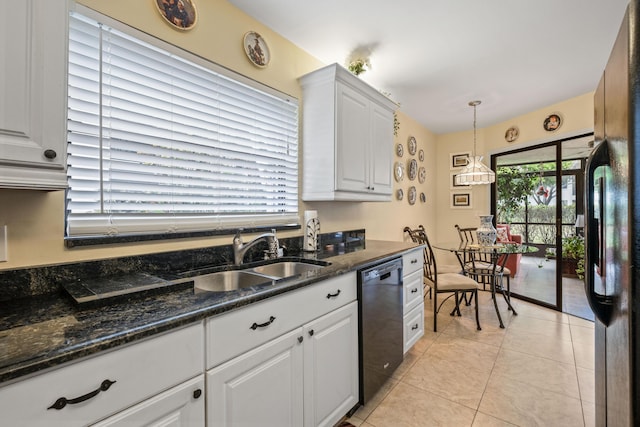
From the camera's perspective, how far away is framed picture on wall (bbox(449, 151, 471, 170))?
4.81m

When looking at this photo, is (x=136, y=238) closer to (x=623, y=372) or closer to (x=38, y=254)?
(x=38, y=254)

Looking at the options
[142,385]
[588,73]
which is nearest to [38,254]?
[142,385]

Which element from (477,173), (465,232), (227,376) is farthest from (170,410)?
(465,232)

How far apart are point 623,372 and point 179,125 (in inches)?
78.2

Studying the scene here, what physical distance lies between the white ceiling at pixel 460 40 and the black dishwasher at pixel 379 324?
5.45ft

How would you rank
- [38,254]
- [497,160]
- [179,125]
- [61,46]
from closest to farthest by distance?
[61,46], [38,254], [179,125], [497,160]

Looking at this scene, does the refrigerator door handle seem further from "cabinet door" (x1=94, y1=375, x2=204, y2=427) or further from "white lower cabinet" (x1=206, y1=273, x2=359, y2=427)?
"cabinet door" (x1=94, y1=375, x2=204, y2=427)

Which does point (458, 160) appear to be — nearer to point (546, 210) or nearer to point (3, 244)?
point (546, 210)

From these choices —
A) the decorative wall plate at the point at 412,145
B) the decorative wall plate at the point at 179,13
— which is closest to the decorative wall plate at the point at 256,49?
the decorative wall plate at the point at 179,13

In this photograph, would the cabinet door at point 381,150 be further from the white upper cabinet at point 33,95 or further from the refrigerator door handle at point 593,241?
the white upper cabinet at point 33,95

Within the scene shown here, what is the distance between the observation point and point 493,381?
2131 millimetres

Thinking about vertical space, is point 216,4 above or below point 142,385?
above

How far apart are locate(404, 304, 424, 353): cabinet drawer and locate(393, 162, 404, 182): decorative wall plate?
1732 millimetres

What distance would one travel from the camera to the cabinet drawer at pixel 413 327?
7.68 feet
